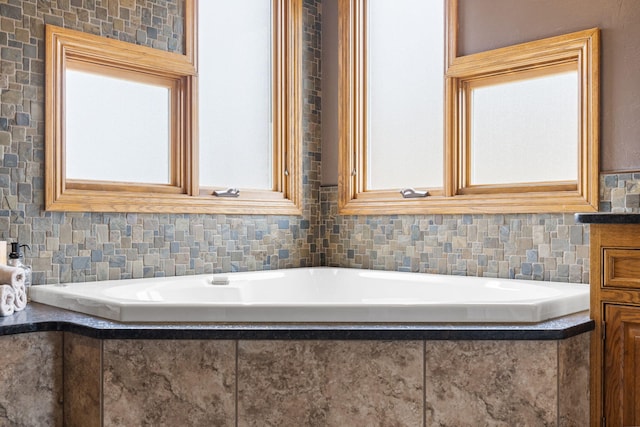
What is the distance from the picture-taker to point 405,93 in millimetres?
3531

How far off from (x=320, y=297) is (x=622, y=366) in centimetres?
157

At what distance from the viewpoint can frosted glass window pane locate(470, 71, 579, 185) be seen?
291 centimetres

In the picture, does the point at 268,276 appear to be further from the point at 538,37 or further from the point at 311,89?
the point at 538,37

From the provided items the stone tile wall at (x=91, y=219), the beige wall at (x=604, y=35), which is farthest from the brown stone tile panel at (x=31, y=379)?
the beige wall at (x=604, y=35)

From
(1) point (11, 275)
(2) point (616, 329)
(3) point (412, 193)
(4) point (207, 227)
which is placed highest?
(3) point (412, 193)

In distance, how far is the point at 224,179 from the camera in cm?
347

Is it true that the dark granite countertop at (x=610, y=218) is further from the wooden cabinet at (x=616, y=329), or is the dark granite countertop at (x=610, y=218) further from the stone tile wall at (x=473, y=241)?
the stone tile wall at (x=473, y=241)

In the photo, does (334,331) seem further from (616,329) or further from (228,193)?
(228,193)

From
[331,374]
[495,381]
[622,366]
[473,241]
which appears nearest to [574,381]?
[622,366]

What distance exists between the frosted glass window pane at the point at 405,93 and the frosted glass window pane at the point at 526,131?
238 mm

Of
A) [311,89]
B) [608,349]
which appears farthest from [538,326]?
[311,89]

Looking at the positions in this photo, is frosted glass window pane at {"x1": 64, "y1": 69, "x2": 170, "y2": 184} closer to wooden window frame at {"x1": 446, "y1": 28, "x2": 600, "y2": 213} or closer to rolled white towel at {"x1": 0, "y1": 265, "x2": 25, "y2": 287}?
rolled white towel at {"x1": 0, "y1": 265, "x2": 25, "y2": 287}

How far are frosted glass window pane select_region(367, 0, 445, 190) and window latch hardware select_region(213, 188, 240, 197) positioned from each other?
0.75m

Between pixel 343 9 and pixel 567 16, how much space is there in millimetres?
1325
